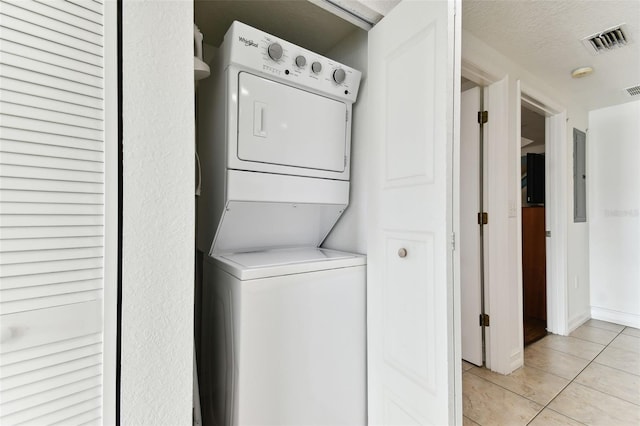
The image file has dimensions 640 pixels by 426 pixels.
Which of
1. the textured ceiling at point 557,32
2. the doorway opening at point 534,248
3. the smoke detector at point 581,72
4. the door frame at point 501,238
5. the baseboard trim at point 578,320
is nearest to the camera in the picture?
the textured ceiling at point 557,32

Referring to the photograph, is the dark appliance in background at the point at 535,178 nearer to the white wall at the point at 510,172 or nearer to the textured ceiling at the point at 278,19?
the white wall at the point at 510,172

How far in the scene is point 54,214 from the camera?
67 centimetres

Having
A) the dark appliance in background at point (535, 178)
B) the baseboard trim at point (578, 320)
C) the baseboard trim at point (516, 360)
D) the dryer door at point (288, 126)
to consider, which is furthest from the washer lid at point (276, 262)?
the dark appliance in background at point (535, 178)

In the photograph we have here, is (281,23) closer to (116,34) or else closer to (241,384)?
(116,34)

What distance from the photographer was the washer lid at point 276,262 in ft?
3.66

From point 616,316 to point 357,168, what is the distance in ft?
13.1

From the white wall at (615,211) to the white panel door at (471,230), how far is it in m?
2.33

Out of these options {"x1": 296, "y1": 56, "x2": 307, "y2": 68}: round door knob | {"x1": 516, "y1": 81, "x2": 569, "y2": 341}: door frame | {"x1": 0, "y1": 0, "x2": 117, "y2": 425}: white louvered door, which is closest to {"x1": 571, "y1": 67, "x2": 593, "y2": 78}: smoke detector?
{"x1": 516, "y1": 81, "x2": 569, "y2": 341}: door frame

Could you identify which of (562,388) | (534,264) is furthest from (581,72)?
(562,388)

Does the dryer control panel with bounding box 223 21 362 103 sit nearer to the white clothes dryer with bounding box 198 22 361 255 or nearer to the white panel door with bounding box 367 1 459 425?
the white clothes dryer with bounding box 198 22 361 255

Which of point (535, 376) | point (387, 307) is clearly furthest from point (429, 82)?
point (535, 376)

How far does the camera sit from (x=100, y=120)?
722 millimetres

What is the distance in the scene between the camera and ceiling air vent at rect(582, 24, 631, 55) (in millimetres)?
1912

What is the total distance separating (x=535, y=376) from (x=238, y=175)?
266 cm
